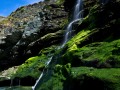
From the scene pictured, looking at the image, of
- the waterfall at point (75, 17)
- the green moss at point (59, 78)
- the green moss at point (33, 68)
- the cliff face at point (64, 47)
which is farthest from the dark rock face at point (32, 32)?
the green moss at point (59, 78)

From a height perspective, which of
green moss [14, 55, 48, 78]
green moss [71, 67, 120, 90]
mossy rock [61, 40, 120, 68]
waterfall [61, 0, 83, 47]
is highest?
waterfall [61, 0, 83, 47]

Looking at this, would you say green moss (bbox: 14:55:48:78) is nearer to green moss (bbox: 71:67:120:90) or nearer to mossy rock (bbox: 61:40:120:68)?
mossy rock (bbox: 61:40:120:68)

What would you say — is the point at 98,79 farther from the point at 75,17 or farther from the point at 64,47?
the point at 75,17

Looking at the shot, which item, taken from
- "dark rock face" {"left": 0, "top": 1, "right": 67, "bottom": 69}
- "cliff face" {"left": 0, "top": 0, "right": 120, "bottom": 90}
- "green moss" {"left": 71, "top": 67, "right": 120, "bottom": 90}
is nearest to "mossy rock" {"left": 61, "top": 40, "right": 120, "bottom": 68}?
"cliff face" {"left": 0, "top": 0, "right": 120, "bottom": 90}

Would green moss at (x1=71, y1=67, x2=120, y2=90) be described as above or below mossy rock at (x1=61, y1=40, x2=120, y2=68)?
below

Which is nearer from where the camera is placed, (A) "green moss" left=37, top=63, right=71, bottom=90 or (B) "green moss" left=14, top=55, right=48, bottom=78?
(A) "green moss" left=37, top=63, right=71, bottom=90

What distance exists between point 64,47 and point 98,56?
15.3 m

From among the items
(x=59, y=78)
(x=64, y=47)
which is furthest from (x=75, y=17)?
(x=59, y=78)

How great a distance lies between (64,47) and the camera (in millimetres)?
46469

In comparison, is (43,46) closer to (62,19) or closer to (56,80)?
(62,19)

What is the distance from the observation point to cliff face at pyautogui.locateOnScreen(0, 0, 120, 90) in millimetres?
28505

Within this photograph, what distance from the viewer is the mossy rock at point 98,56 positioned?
28984 mm

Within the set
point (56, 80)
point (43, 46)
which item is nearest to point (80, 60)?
point (56, 80)

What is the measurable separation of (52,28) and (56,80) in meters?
35.8
